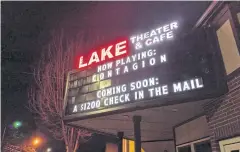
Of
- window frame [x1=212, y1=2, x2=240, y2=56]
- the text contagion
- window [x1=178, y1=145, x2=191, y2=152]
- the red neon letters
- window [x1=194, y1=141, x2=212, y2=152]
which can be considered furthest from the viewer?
window [x1=178, y1=145, x2=191, y2=152]

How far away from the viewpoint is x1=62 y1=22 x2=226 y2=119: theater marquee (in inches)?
217

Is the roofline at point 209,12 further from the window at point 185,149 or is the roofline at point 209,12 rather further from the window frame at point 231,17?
the window at point 185,149

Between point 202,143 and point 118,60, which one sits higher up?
point 118,60

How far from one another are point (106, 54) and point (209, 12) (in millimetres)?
3444

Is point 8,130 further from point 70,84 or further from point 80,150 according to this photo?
point 70,84

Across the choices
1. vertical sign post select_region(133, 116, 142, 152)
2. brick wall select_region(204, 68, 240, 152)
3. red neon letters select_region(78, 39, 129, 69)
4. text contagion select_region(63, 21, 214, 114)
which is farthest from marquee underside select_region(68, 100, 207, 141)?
red neon letters select_region(78, 39, 129, 69)

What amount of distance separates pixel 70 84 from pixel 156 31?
11.2 feet

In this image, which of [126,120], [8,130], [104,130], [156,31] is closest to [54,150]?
[8,130]

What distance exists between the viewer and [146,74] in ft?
20.6

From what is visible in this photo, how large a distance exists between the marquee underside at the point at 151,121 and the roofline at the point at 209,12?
210 centimetres

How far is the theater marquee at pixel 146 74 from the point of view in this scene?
18.1 ft

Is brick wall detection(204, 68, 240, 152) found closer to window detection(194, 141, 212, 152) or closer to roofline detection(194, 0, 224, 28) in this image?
window detection(194, 141, 212, 152)

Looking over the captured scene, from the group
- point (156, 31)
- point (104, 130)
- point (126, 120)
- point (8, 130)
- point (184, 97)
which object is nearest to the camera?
point (184, 97)

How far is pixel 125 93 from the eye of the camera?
640 centimetres
